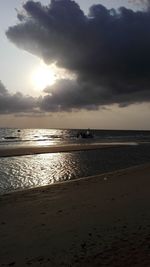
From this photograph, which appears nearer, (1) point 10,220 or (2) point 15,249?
(2) point 15,249

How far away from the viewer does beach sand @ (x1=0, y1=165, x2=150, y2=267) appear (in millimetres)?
7438

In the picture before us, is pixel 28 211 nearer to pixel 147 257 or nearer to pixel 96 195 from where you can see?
pixel 96 195

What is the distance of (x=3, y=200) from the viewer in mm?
14852

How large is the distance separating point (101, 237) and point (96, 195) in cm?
609

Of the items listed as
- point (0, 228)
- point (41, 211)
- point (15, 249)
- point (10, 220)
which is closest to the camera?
point (15, 249)

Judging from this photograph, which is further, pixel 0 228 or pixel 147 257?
pixel 0 228

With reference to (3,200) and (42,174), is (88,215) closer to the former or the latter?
(3,200)

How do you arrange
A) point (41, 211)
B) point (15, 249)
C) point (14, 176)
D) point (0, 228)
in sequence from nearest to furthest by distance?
point (15, 249), point (0, 228), point (41, 211), point (14, 176)

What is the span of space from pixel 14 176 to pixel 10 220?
12.6 m

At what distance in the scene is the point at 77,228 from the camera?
973 centimetres

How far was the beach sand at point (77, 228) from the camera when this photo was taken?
7438 mm

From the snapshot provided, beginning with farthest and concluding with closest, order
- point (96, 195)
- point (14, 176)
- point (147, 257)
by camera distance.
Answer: point (14, 176)
point (96, 195)
point (147, 257)

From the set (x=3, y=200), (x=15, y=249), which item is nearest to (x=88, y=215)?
(x=15, y=249)

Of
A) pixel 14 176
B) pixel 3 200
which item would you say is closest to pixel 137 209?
pixel 3 200
